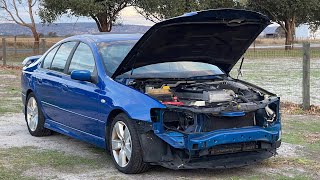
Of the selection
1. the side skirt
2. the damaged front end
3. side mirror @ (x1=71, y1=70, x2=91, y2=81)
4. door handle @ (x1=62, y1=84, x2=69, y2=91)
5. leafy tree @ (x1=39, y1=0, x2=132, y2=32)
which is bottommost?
the side skirt

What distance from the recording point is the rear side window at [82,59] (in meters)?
6.95

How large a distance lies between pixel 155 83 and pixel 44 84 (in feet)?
6.91

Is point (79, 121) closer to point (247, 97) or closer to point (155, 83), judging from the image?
point (155, 83)

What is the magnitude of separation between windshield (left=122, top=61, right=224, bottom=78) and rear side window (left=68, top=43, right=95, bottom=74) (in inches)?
Result: 26.1

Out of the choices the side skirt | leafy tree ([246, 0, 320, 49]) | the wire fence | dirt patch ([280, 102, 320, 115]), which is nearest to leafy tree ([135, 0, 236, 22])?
the wire fence

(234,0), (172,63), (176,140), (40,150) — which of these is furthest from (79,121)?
(234,0)

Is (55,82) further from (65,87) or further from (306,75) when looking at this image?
(306,75)

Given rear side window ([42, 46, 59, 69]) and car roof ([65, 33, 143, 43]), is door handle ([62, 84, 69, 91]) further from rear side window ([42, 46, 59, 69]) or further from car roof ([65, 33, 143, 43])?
rear side window ([42, 46, 59, 69])

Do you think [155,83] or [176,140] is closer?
[176,140]

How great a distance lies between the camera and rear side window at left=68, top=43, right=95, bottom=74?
6.95 meters

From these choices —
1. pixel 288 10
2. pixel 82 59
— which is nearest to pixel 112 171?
pixel 82 59

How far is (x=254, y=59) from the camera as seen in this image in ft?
87.1

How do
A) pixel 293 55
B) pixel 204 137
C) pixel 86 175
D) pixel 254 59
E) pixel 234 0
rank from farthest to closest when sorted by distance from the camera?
pixel 234 0
pixel 254 59
pixel 293 55
pixel 86 175
pixel 204 137

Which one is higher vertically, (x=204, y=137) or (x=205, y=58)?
(x=205, y=58)
